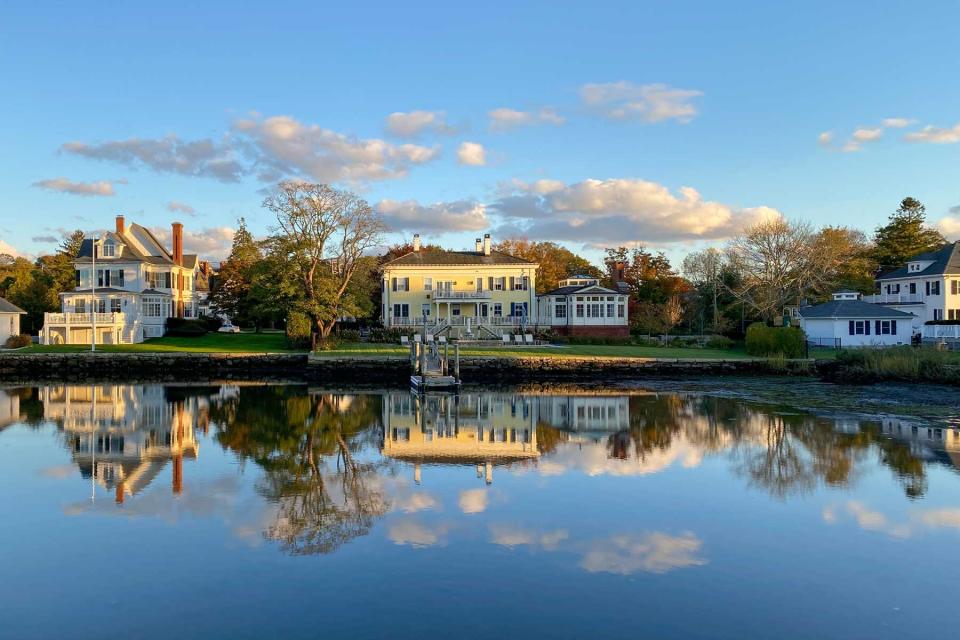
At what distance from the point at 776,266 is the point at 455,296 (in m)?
24.3

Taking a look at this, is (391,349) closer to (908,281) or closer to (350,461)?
(350,461)

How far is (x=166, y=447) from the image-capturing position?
18.8m

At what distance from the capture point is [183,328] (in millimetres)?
52812

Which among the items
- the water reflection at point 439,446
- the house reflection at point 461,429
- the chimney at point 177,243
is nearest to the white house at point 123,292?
the chimney at point 177,243

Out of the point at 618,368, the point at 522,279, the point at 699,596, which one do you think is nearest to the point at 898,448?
the point at 699,596

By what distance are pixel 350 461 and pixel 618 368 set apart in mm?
25894

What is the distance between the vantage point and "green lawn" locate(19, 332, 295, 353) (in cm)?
4556

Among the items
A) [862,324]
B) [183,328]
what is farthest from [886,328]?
[183,328]

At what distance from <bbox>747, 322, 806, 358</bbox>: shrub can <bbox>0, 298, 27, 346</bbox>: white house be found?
161 feet

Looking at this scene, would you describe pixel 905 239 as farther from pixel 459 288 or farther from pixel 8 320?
pixel 8 320

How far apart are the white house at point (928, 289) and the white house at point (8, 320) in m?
62.4

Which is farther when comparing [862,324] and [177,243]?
[177,243]

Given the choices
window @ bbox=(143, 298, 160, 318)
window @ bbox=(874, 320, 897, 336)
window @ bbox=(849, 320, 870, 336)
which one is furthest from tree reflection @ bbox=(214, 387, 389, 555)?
window @ bbox=(874, 320, 897, 336)

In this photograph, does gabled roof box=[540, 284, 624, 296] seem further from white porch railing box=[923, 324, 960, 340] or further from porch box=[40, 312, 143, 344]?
porch box=[40, 312, 143, 344]
